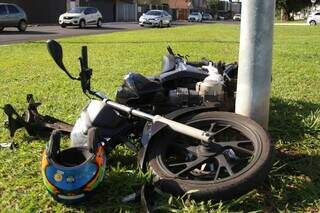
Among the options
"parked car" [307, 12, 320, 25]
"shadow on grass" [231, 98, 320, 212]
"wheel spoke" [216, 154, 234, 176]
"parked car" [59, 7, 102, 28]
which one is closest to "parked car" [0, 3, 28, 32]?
"parked car" [59, 7, 102, 28]

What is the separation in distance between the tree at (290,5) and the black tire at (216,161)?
7218cm

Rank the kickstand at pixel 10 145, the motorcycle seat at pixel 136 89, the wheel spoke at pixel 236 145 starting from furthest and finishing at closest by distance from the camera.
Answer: the kickstand at pixel 10 145 → the motorcycle seat at pixel 136 89 → the wheel spoke at pixel 236 145

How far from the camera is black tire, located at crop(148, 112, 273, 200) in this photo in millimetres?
3553

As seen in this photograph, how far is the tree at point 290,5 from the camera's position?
74.0 metres

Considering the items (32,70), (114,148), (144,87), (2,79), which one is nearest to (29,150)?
(114,148)

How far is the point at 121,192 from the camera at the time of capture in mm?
3893

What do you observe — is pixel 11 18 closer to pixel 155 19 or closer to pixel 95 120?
pixel 155 19

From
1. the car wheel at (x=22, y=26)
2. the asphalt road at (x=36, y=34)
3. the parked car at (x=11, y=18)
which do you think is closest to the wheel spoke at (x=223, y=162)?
the asphalt road at (x=36, y=34)

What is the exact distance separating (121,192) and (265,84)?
1.59m

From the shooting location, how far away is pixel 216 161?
3906 millimetres

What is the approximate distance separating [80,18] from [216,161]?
1409 inches

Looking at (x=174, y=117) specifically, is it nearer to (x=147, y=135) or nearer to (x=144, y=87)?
(x=147, y=135)

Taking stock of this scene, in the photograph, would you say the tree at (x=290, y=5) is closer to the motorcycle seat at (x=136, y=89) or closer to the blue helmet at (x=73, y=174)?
the motorcycle seat at (x=136, y=89)

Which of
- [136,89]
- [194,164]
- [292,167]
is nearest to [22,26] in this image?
[136,89]
